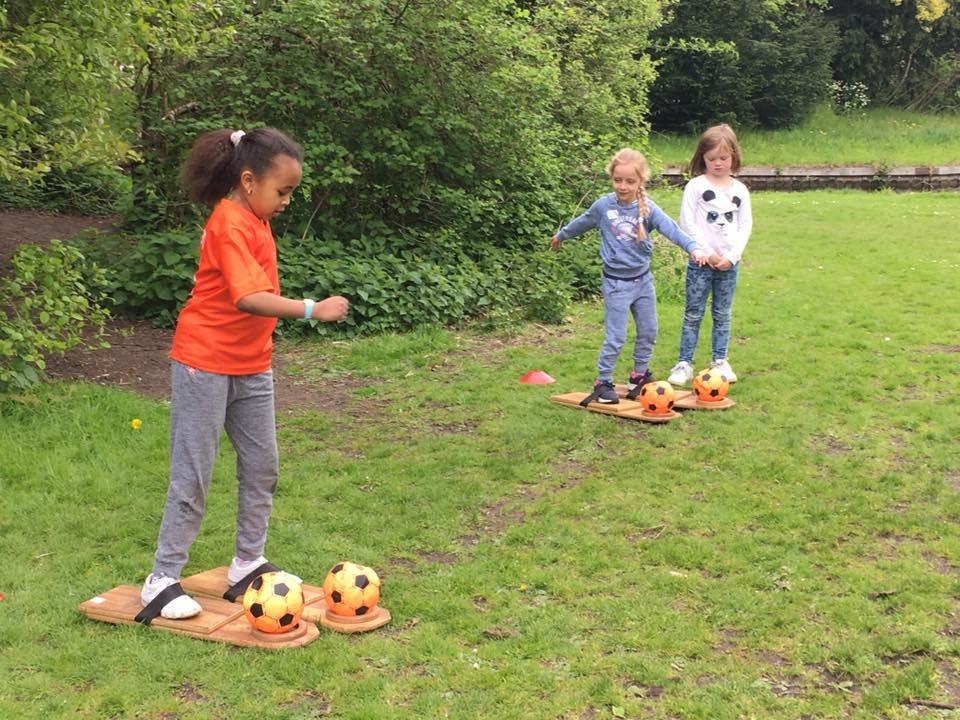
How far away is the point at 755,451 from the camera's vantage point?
621 centimetres

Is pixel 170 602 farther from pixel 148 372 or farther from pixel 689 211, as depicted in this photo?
pixel 689 211

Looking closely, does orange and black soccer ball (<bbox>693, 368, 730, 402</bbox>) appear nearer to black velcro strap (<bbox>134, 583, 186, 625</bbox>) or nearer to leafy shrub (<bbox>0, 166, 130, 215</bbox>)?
black velcro strap (<bbox>134, 583, 186, 625</bbox>)

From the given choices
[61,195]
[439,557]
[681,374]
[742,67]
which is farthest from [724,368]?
[742,67]

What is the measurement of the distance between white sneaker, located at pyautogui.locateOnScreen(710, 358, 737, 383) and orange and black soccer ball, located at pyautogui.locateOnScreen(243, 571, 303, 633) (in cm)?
478

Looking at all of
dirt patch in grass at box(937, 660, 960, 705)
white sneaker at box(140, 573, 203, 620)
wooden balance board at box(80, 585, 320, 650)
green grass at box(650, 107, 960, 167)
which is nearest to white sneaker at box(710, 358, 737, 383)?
dirt patch in grass at box(937, 660, 960, 705)

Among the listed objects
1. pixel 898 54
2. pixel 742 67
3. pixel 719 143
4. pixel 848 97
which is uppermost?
pixel 898 54

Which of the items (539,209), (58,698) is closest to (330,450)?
(58,698)

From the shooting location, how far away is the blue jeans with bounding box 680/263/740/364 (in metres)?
7.83

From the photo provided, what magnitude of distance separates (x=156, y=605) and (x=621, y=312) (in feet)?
Result: 13.8

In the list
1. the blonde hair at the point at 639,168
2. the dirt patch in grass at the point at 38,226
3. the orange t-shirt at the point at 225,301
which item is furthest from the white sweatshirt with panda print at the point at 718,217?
the dirt patch in grass at the point at 38,226

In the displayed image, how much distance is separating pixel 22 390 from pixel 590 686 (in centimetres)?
528

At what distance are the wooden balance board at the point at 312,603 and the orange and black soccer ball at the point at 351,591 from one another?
33 mm

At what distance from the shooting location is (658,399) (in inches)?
273

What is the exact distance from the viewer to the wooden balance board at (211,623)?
12.8 ft
